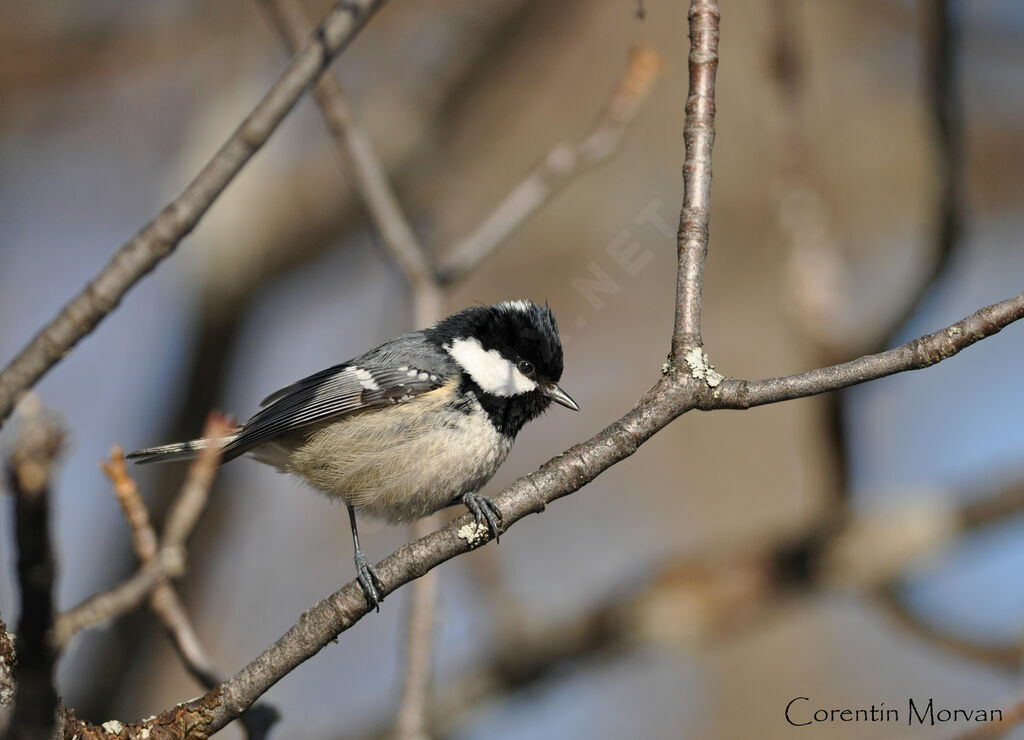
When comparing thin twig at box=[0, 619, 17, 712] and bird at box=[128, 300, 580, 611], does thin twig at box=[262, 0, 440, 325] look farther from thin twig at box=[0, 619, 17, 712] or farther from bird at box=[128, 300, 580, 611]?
thin twig at box=[0, 619, 17, 712]

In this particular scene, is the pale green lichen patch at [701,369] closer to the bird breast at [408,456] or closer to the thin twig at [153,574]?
the thin twig at [153,574]

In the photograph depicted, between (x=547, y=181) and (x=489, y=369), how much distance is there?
2.58 feet

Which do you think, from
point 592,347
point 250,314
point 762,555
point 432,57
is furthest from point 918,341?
point 592,347

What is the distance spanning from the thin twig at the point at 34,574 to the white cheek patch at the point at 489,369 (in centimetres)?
209

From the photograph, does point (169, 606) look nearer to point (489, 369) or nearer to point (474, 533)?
point (474, 533)

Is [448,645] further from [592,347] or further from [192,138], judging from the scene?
[192,138]

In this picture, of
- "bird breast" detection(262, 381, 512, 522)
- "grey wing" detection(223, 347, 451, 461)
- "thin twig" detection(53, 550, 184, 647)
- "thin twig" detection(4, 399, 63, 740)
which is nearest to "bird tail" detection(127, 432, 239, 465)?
"grey wing" detection(223, 347, 451, 461)

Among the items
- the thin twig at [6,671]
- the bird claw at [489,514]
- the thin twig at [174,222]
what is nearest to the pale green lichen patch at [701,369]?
the bird claw at [489,514]

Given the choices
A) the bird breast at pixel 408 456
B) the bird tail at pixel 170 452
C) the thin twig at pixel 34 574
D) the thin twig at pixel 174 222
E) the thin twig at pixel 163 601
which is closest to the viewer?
the thin twig at pixel 34 574

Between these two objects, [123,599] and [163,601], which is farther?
[163,601]

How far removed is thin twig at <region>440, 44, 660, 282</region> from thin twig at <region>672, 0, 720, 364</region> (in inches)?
48.8

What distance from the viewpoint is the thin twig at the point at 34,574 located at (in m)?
1.01

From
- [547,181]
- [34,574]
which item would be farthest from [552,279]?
[34,574]

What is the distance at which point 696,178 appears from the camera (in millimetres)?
2051
